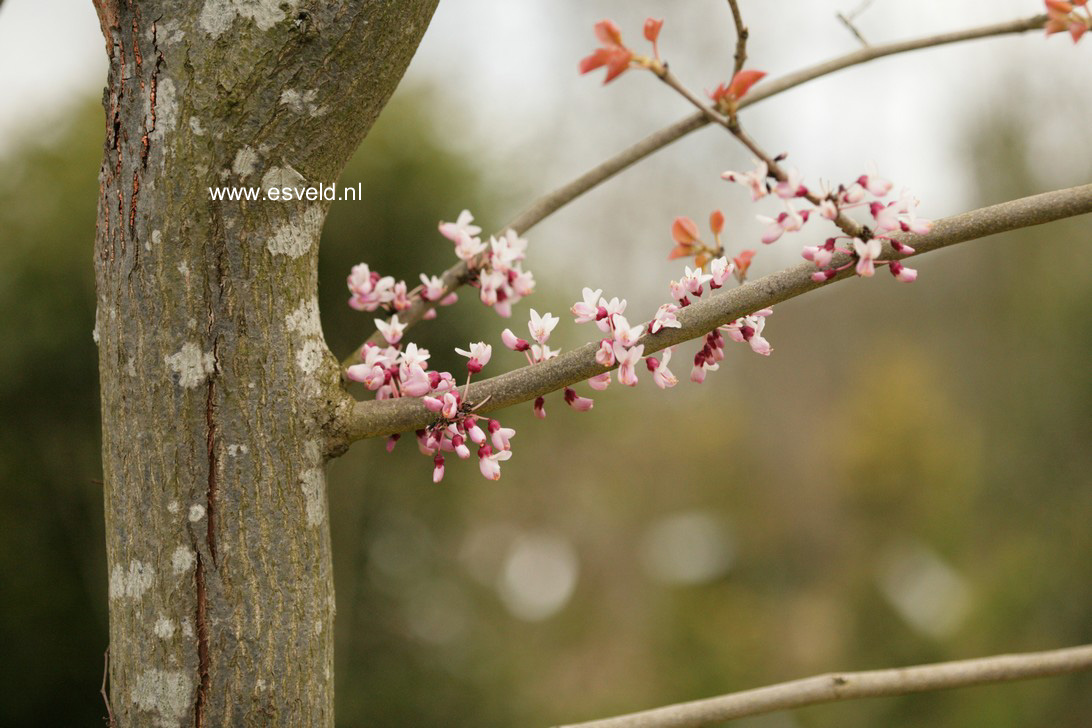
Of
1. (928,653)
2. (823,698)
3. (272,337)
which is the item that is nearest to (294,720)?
(272,337)

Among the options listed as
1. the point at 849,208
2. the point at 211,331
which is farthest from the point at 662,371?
the point at 211,331

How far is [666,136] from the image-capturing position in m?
1.25

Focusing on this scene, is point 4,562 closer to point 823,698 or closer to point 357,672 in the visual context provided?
point 357,672

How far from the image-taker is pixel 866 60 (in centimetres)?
126

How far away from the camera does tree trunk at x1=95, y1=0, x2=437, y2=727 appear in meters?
0.86

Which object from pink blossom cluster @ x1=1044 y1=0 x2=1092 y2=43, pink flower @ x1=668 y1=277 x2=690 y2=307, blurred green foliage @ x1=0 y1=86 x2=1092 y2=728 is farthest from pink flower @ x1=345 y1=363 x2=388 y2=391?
blurred green foliage @ x1=0 y1=86 x2=1092 y2=728

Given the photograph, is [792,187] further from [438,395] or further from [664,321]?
[438,395]

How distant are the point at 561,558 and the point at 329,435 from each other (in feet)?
22.8

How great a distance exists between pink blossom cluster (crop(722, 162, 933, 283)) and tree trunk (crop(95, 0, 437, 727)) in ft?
1.45

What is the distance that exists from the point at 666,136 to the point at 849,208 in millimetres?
Result: 477

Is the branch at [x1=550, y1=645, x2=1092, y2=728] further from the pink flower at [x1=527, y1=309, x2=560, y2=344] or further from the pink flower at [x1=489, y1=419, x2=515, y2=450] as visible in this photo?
the pink flower at [x1=527, y1=309, x2=560, y2=344]

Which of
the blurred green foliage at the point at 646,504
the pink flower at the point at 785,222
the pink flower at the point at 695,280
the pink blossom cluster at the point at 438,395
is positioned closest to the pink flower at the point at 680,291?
the pink flower at the point at 695,280

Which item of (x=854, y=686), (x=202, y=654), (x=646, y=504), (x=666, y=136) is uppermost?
(x=666, y=136)

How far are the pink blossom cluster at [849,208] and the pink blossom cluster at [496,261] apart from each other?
41 cm
